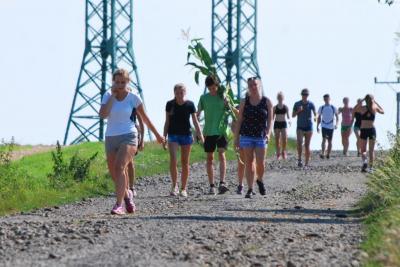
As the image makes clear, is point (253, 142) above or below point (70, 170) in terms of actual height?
above

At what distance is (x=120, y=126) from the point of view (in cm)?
1662

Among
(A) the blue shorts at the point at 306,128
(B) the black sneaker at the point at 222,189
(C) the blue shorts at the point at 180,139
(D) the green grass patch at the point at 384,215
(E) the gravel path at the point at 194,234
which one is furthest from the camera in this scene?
(A) the blue shorts at the point at 306,128

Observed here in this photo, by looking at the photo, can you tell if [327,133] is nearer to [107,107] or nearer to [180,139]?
[180,139]

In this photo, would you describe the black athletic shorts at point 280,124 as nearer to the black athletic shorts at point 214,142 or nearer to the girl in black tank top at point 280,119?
the girl in black tank top at point 280,119

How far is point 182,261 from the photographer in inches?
436

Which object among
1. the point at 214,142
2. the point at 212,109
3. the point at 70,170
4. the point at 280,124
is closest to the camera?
the point at 212,109

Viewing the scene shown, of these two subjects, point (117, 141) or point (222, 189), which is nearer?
point (117, 141)

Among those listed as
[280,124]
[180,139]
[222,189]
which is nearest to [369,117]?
[280,124]

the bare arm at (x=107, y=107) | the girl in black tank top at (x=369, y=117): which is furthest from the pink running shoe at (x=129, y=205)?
the girl in black tank top at (x=369, y=117)

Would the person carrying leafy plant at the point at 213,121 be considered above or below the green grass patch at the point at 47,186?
above

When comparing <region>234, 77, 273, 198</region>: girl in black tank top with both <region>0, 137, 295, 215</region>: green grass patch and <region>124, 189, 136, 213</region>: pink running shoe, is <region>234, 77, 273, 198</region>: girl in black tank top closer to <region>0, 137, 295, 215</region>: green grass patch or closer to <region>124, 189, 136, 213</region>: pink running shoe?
<region>0, 137, 295, 215</region>: green grass patch

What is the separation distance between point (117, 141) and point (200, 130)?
15.7ft

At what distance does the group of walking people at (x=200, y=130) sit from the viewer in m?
16.6

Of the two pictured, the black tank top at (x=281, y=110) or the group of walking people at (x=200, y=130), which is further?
the black tank top at (x=281, y=110)
